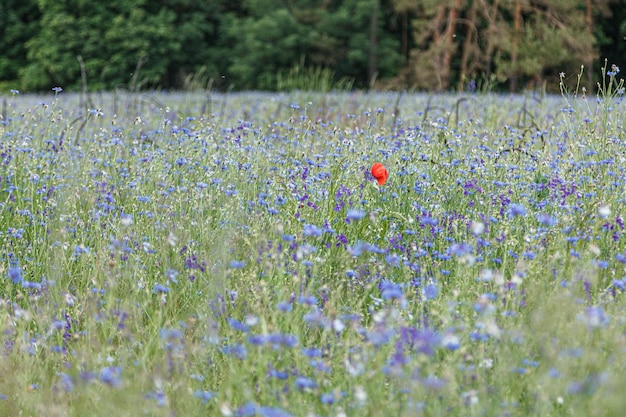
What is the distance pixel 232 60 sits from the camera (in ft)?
77.3

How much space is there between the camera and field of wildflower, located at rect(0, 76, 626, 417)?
7.27ft

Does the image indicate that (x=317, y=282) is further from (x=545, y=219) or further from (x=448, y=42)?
(x=448, y=42)

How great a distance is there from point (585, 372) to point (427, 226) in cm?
137

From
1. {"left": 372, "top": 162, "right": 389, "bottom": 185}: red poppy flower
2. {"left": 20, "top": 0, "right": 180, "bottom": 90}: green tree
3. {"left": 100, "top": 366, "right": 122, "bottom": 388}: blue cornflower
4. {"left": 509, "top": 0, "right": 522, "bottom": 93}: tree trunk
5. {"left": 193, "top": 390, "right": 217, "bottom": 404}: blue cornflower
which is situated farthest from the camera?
{"left": 20, "top": 0, "right": 180, "bottom": 90}: green tree

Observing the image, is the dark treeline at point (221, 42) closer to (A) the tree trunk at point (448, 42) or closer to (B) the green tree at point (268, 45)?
→ (B) the green tree at point (268, 45)

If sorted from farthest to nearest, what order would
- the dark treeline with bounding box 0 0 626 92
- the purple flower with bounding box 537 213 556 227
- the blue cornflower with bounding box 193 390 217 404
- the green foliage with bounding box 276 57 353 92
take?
the dark treeline with bounding box 0 0 626 92 < the green foliage with bounding box 276 57 353 92 < the purple flower with bounding box 537 213 556 227 < the blue cornflower with bounding box 193 390 217 404

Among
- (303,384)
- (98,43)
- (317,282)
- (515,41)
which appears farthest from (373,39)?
(303,384)

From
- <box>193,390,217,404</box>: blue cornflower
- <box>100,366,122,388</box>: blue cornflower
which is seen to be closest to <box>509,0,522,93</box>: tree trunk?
<box>193,390,217,404</box>: blue cornflower

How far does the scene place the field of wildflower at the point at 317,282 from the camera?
2217 mm

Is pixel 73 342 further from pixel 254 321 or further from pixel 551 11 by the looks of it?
pixel 551 11

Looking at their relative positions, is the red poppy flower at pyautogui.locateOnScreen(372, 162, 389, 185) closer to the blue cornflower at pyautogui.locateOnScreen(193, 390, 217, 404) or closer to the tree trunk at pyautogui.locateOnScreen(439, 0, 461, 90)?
the blue cornflower at pyautogui.locateOnScreen(193, 390, 217, 404)

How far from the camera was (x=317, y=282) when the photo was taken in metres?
3.13

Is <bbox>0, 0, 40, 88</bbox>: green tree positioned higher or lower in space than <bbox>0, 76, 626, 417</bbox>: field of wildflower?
higher

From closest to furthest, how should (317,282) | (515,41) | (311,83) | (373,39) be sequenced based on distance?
A: (317,282), (311,83), (515,41), (373,39)
